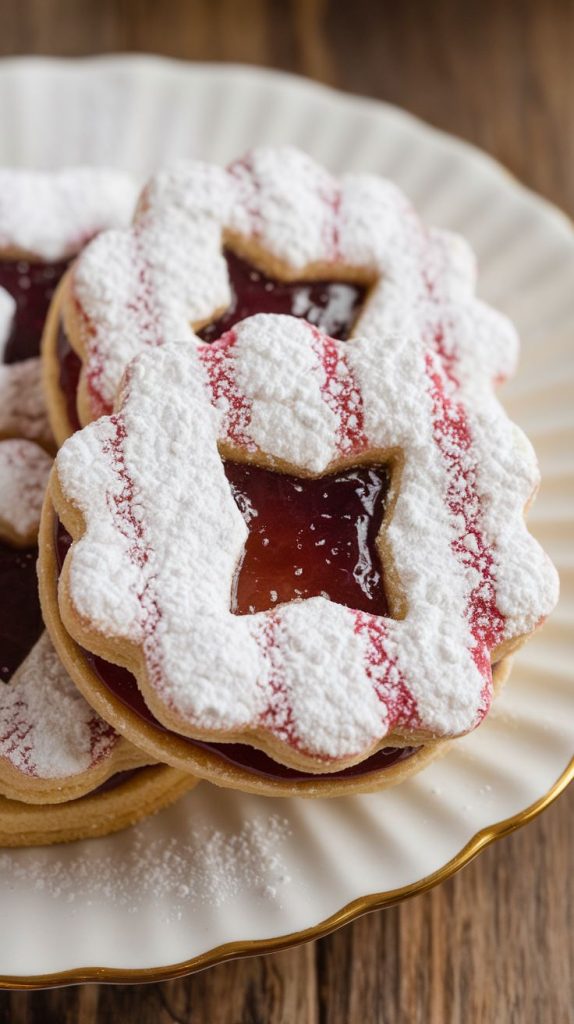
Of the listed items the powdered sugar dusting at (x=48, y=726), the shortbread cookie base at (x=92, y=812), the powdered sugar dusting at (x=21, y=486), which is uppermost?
the powdered sugar dusting at (x=21, y=486)

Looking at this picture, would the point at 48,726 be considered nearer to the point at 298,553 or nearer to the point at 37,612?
the point at 37,612

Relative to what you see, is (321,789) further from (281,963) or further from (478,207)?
(478,207)

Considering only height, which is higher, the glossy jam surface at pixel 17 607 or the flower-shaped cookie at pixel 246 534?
the flower-shaped cookie at pixel 246 534

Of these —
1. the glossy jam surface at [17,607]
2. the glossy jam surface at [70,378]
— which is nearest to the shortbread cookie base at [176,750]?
the glossy jam surface at [17,607]

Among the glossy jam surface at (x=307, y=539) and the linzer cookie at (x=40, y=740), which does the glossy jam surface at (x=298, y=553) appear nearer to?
the glossy jam surface at (x=307, y=539)

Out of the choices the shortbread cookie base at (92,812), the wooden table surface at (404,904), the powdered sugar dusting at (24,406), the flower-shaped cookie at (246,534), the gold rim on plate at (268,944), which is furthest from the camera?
the powdered sugar dusting at (24,406)
